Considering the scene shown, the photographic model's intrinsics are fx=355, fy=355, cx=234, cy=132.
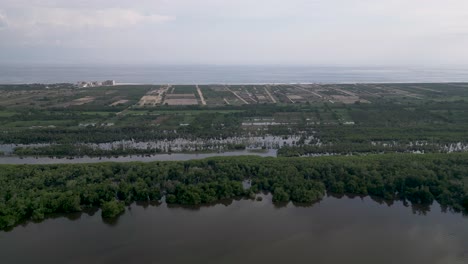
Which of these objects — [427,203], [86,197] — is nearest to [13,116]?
[86,197]

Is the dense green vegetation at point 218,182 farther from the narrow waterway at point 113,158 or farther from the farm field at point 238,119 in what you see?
the farm field at point 238,119

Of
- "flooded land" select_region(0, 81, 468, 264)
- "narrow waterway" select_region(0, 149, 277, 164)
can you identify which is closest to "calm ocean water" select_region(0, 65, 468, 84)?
"flooded land" select_region(0, 81, 468, 264)

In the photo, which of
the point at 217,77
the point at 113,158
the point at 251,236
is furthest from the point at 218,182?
the point at 217,77

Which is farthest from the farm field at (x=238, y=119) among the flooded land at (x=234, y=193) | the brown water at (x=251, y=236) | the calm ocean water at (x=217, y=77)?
the calm ocean water at (x=217, y=77)

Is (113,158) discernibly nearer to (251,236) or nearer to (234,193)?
(234,193)

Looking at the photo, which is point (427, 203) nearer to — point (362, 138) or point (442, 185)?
point (442, 185)

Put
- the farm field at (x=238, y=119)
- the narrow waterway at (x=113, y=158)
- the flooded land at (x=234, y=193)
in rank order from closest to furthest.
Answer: the flooded land at (x=234, y=193), the narrow waterway at (x=113, y=158), the farm field at (x=238, y=119)
